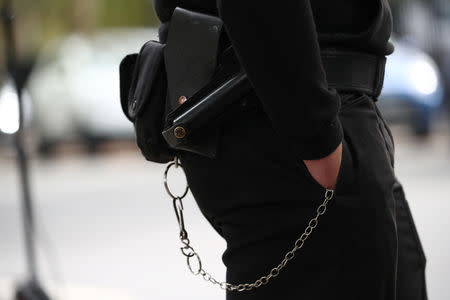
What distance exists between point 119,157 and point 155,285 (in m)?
6.45

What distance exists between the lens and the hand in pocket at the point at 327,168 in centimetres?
133

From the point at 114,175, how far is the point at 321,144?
25.7 feet

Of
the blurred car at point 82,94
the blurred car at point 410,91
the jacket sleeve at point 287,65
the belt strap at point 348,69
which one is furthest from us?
the blurred car at point 82,94

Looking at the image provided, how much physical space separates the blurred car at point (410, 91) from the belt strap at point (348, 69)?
885 centimetres

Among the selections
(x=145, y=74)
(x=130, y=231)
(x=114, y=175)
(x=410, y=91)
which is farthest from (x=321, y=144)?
(x=410, y=91)

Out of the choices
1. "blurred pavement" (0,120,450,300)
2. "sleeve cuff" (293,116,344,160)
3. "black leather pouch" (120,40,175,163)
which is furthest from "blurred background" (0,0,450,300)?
"sleeve cuff" (293,116,344,160)

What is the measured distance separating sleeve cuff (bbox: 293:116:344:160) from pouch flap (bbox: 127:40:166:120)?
36 centimetres

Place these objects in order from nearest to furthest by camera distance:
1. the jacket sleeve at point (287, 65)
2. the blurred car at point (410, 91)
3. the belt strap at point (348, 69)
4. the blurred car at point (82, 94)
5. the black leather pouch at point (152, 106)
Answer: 1. the jacket sleeve at point (287, 65)
2. the belt strap at point (348, 69)
3. the black leather pouch at point (152, 106)
4. the blurred car at point (410, 91)
5. the blurred car at point (82, 94)

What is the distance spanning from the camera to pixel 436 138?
35.3 feet

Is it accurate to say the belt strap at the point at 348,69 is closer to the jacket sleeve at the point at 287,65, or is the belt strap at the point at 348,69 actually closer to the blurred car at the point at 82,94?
the jacket sleeve at the point at 287,65

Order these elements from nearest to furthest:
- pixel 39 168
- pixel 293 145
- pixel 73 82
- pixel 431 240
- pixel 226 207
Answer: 1. pixel 293 145
2. pixel 226 207
3. pixel 431 240
4. pixel 39 168
5. pixel 73 82

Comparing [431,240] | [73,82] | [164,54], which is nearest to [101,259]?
[431,240]

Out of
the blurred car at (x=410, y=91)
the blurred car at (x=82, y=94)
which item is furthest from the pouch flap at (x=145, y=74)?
the blurred car at (x=82, y=94)

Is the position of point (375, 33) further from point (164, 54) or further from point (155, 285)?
point (155, 285)
